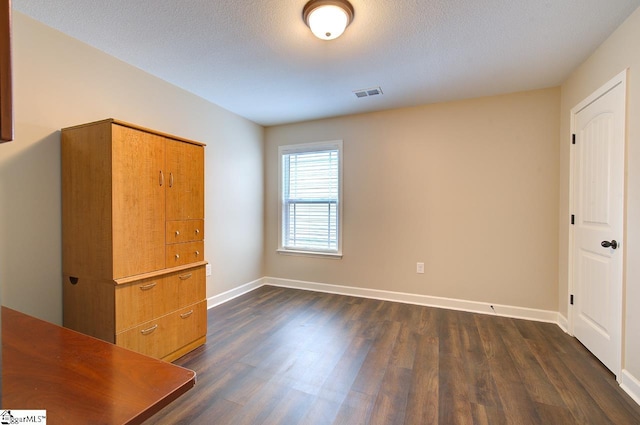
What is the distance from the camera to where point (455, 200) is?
→ 11.3 feet

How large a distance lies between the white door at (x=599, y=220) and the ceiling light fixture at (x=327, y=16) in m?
2.02

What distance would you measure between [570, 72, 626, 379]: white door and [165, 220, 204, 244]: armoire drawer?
3305 millimetres

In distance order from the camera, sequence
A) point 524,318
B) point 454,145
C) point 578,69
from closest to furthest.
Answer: point 578,69
point 524,318
point 454,145

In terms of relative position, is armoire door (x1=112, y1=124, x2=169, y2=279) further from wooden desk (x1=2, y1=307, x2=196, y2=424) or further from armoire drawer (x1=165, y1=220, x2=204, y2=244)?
wooden desk (x1=2, y1=307, x2=196, y2=424)

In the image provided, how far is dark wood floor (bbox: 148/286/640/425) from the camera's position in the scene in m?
1.70

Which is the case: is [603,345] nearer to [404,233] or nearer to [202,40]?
[404,233]

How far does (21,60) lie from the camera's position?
1932 mm

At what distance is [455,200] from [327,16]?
250 centimetres

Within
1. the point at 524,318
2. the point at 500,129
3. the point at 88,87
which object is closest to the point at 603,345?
the point at 524,318

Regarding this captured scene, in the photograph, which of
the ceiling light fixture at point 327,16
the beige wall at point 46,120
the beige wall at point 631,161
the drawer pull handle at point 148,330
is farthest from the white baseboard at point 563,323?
the beige wall at point 46,120

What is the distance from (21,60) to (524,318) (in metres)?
4.94

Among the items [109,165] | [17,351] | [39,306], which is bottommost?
[39,306]

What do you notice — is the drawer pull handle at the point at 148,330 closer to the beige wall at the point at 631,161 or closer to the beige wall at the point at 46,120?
the beige wall at the point at 46,120

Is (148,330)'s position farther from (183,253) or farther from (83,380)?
(83,380)
